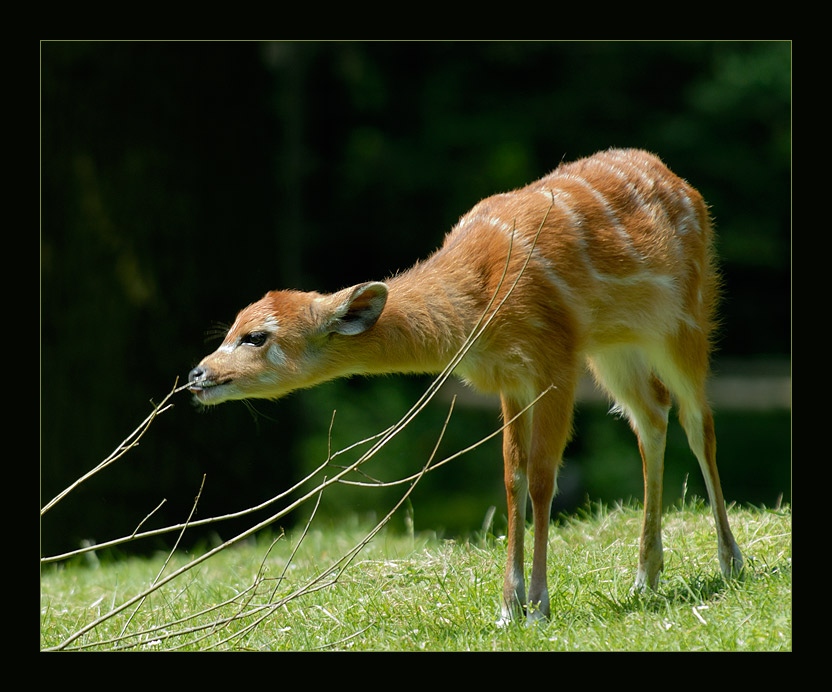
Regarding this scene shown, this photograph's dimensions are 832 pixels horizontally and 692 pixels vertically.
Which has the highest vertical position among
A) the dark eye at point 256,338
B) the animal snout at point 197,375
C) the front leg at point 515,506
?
the dark eye at point 256,338

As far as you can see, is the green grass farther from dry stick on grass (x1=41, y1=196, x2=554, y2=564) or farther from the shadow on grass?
dry stick on grass (x1=41, y1=196, x2=554, y2=564)

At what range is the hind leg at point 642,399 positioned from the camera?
586 cm

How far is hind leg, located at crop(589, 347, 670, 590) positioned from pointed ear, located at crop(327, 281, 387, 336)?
4.89 ft

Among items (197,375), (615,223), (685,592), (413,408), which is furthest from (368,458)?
(615,223)

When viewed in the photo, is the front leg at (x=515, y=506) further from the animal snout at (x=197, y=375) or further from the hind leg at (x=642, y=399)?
the animal snout at (x=197, y=375)

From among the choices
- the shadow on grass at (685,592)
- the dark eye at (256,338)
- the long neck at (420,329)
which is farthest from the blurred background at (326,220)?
the shadow on grass at (685,592)

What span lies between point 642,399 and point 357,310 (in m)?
1.85

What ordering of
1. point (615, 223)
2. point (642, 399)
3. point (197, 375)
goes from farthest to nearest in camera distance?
point (642, 399), point (615, 223), point (197, 375)

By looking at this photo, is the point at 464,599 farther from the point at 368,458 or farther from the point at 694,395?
the point at 694,395

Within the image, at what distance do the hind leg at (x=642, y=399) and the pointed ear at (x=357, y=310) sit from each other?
58.7 inches

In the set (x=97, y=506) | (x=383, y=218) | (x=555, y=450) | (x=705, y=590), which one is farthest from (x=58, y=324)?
(x=383, y=218)

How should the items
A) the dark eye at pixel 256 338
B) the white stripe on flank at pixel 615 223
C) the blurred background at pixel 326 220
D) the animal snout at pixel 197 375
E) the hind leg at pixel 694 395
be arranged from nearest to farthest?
the animal snout at pixel 197 375 → the dark eye at pixel 256 338 → the white stripe on flank at pixel 615 223 → the hind leg at pixel 694 395 → the blurred background at pixel 326 220

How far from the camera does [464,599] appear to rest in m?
5.26

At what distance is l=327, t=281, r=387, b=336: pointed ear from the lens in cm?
513
